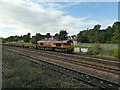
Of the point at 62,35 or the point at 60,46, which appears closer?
the point at 60,46

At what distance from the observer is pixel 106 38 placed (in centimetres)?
9488

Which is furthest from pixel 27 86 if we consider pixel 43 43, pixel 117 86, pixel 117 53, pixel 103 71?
pixel 43 43

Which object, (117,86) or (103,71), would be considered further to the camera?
(103,71)

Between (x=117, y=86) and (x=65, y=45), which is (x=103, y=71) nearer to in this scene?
(x=117, y=86)

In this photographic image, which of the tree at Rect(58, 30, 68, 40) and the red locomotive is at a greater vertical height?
the tree at Rect(58, 30, 68, 40)

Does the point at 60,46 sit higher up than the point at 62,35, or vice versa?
the point at 62,35

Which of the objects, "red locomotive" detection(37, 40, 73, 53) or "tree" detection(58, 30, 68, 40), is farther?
"tree" detection(58, 30, 68, 40)

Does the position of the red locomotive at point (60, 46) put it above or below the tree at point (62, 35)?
below

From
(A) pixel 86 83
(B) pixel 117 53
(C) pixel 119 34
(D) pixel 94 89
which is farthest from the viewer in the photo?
(C) pixel 119 34

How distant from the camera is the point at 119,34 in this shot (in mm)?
40594

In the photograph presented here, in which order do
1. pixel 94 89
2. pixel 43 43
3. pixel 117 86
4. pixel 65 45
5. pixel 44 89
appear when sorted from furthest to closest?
pixel 43 43 < pixel 65 45 < pixel 117 86 < pixel 94 89 < pixel 44 89

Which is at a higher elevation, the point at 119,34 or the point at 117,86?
the point at 119,34

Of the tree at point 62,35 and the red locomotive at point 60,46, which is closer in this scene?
the red locomotive at point 60,46

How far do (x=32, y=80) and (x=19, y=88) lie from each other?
1636mm
